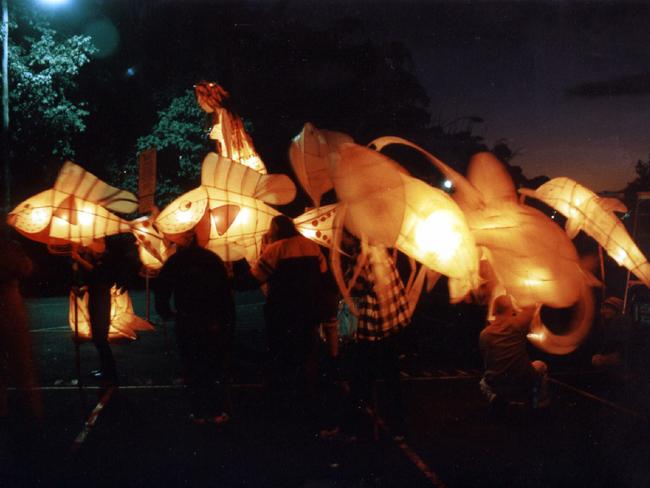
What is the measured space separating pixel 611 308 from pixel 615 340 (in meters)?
0.42

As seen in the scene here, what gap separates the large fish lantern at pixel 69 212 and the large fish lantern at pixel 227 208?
883 millimetres

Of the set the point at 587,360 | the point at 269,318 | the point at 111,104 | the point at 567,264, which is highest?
the point at 111,104

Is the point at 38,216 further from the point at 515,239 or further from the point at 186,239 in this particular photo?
the point at 515,239

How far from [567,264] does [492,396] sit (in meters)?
1.67

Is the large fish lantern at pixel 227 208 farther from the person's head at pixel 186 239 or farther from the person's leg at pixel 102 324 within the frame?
the person's leg at pixel 102 324

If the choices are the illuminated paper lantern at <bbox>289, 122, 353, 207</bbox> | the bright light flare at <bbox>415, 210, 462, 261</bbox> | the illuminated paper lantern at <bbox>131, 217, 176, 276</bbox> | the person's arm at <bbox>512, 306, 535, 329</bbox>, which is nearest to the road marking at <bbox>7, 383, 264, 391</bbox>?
the illuminated paper lantern at <bbox>131, 217, 176, 276</bbox>

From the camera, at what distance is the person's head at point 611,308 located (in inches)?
327

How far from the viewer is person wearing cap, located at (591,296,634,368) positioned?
804 cm

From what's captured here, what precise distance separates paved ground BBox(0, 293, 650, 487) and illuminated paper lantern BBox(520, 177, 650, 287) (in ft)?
4.95

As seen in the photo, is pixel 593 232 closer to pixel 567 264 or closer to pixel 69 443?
pixel 567 264

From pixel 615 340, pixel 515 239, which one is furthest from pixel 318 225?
pixel 615 340

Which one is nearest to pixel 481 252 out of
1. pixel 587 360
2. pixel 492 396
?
pixel 492 396

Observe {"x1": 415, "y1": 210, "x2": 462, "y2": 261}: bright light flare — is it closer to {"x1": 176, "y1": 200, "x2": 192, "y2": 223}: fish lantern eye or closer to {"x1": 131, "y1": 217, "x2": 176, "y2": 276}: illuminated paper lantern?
{"x1": 176, "y1": 200, "x2": 192, "y2": 223}: fish lantern eye

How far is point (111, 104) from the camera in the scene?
21.8 meters
